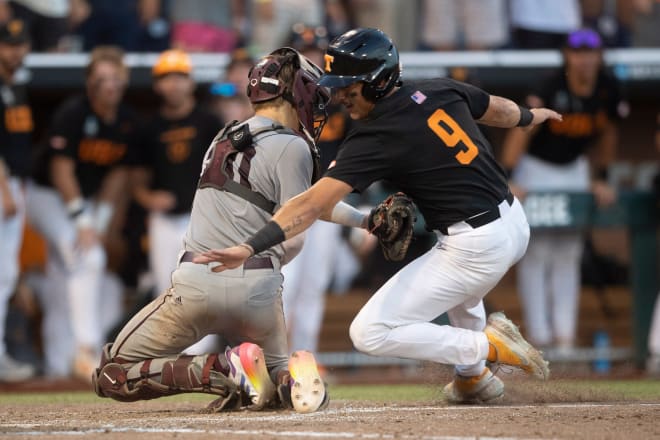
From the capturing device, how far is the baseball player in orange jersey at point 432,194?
4.63 metres

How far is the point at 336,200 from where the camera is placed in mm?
4430

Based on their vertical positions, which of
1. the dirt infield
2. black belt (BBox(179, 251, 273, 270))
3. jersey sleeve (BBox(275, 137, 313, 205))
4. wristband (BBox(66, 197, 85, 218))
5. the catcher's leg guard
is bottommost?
the dirt infield

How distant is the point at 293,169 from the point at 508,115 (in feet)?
3.44

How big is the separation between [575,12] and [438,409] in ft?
17.1

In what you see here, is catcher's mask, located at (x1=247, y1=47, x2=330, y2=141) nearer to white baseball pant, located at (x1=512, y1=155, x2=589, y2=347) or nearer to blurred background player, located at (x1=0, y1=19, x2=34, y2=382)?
blurred background player, located at (x1=0, y1=19, x2=34, y2=382)

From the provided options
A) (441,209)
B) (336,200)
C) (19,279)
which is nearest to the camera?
(336,200)

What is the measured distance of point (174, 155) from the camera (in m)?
7.89

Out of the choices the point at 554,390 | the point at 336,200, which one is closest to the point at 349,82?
the point at 336,200

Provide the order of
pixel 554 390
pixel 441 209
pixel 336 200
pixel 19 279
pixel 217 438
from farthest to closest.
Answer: pixel 19 279 → pixel 554 390 → pixel 441 209 → pixel 336 200 → pixel 217 438

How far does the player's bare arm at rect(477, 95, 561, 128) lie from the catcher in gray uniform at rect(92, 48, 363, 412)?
0.81 metres

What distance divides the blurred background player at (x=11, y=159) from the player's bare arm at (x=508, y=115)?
3.53 metres

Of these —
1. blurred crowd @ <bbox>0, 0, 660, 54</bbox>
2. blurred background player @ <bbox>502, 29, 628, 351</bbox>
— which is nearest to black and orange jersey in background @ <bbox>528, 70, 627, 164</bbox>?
blurred background player @ <bbox>502, 29, 628, 351</bbox>

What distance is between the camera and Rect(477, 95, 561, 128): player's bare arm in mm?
4996

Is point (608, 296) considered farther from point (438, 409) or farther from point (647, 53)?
point (438, 409)
